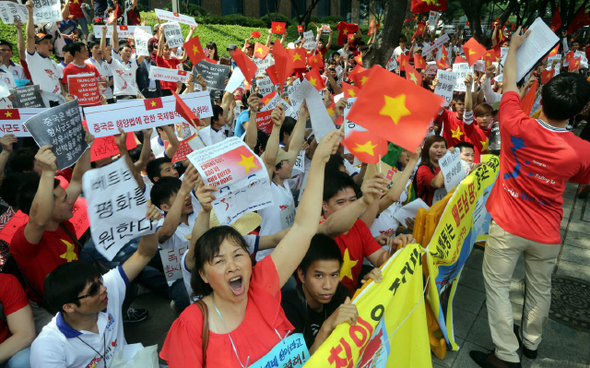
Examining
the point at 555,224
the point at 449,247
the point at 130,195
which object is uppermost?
the point at 130,195

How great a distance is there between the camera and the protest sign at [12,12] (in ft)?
19.0

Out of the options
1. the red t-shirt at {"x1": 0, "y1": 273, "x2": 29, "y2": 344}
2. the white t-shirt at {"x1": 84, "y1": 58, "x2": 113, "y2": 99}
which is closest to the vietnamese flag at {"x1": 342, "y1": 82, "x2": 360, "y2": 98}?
the red t-shirt at {"x1": 0, "y1": 273, "x2": 29, "y2": 344}

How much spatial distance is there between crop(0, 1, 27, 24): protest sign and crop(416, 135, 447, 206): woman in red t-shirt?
18.6 feet

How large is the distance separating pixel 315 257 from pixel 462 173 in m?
2.05

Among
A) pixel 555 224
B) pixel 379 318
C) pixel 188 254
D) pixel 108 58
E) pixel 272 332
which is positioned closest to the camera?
pixel 272 332

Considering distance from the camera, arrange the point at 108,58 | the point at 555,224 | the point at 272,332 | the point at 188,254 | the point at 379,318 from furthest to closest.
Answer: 1. the point at 108,58
2. the point at 555,224
3. the point at 188,254
4. the point at 379,318
5. the point at 272,332

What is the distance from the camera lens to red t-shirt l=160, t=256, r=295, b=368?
5.64ft

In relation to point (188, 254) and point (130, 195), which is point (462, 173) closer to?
point (188, 254)

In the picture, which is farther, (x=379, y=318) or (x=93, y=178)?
(x=93, y=178)

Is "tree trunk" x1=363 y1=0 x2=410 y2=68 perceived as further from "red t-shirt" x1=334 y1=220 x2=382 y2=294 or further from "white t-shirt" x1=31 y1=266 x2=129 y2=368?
"white t-shirt" x1=31 y1=266 x2=129 y2=368

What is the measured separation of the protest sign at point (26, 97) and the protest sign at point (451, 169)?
441cm

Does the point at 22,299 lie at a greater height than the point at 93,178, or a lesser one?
lesser

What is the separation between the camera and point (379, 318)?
2.14 metres

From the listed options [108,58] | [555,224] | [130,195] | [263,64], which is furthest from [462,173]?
[108,58]
